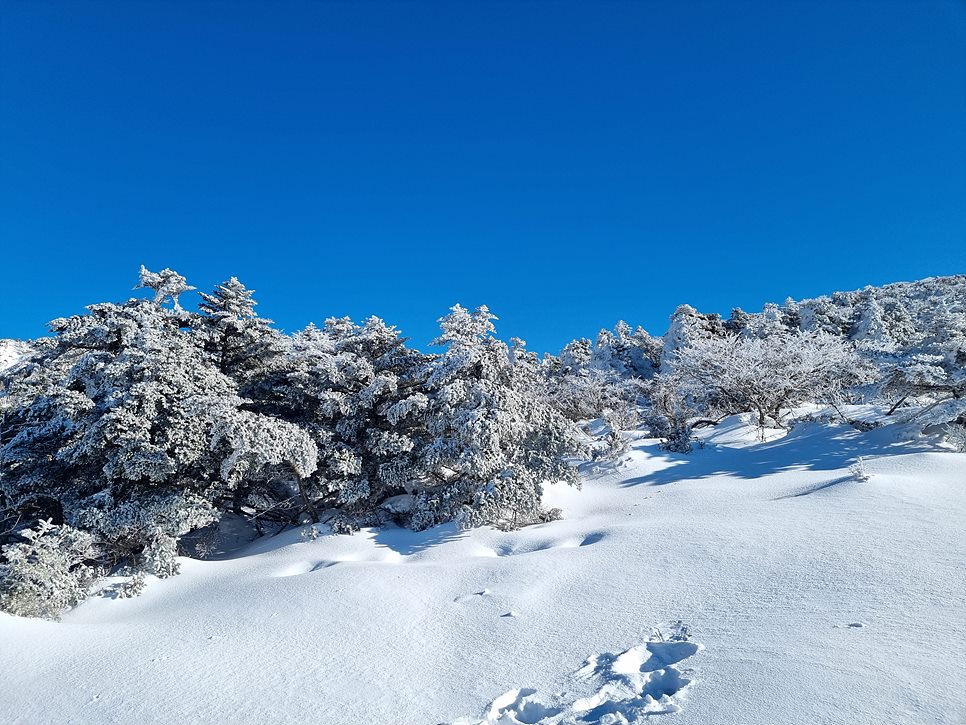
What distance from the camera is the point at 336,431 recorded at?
1283 cm

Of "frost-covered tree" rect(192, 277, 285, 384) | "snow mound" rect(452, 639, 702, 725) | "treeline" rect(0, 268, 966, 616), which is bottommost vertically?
"snow mound" rect(452, 639, 702, 725)

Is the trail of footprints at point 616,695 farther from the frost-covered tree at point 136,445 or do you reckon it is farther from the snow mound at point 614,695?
the frost-covered tree at point 136,445

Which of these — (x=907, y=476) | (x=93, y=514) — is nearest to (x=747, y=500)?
(x=907, y=476)

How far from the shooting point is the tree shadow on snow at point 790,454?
12.1 metres

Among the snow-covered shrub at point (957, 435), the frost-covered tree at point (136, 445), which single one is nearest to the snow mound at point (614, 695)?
the frost-covered tree at point (136, 445)

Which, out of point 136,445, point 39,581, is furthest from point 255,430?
point 39,581

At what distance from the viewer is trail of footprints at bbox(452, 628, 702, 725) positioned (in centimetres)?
403

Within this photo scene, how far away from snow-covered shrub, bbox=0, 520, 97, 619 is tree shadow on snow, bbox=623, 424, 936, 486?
11.5m

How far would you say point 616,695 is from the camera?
4309mm

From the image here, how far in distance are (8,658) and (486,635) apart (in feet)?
18.8

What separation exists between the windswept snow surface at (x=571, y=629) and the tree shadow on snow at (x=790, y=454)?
7.65 feet

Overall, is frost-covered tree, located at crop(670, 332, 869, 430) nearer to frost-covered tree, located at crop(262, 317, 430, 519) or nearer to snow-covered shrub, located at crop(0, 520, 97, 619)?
frost-covered tree, located at crop(262, 317, 430, 519)

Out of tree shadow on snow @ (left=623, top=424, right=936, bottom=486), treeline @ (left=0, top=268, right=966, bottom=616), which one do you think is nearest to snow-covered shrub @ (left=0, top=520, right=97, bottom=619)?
treeline @ (left=0, top=268, right=966, bottom=616)

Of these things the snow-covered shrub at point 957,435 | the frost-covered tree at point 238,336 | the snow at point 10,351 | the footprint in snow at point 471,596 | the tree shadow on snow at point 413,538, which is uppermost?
the snow at point 10,351
